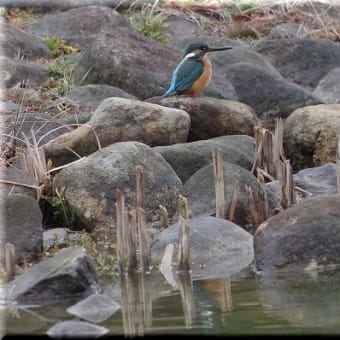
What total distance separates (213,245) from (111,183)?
159 cm

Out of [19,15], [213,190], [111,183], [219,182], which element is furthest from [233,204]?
[19,15]

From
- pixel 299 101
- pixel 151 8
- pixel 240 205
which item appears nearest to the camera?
pixel 240 205

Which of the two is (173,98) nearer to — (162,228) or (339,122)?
(339,122)

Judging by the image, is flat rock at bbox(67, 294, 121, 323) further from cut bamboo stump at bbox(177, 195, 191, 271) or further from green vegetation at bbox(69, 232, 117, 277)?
green vegetation at bbox(69, 232, 117, 277)

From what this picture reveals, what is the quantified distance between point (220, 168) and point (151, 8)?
378 inches

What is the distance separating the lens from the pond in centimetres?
575

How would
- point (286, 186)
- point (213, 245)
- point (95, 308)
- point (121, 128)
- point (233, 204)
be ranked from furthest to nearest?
1. point (121, 128)
2. point (286, 186)
3. point (233, 204)
4. point (213, 245)
5. point (95, 308)

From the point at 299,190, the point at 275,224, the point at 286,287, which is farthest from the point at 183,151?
the point at 286,287

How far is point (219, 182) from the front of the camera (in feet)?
27.4

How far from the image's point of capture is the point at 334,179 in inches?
399

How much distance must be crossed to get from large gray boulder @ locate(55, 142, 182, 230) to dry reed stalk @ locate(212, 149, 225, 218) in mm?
913

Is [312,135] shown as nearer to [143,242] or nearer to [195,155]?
[195,155]

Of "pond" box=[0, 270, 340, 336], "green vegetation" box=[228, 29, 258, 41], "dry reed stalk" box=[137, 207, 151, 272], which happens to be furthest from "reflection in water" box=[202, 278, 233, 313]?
"green vegetation" box=[228, 29, 258, 41]

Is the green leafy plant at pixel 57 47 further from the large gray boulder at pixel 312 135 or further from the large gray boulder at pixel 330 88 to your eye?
the large gray boulder at pixel 312 135
